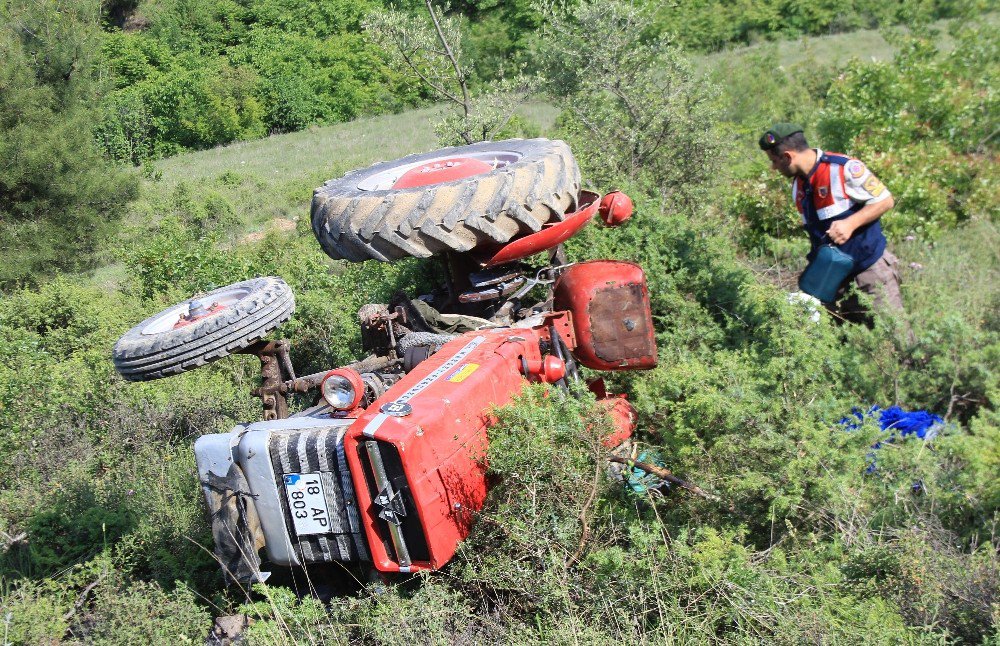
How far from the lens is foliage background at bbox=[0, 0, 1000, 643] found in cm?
351

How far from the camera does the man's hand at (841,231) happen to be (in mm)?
5793

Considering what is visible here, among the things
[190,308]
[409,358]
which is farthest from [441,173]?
[190,308]

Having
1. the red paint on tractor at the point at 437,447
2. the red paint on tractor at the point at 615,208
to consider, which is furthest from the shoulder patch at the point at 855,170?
the red paint on tractor at the point at 437,447

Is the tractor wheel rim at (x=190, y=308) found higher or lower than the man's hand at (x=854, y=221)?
higher

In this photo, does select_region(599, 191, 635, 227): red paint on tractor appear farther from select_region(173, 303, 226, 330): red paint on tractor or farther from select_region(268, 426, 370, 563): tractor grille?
select_region(268, 426, 370, 563): tractor grille

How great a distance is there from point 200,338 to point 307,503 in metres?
0.95

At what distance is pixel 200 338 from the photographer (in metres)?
3.95

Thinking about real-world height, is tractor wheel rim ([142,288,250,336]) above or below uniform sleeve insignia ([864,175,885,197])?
above

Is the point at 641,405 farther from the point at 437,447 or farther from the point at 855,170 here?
the point at 855,170

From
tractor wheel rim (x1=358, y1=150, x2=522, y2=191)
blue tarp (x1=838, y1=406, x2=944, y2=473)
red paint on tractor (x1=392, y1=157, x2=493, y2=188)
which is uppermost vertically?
red paint on tractor (x1=392, y1=157, x2=493, y2=188)

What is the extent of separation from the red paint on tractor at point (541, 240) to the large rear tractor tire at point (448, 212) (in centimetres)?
5

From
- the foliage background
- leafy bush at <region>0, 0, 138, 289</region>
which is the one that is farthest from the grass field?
the foliage background

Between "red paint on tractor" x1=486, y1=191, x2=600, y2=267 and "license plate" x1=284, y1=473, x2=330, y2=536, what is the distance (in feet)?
6.03

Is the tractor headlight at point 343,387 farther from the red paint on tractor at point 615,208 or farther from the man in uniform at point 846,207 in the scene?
the man in uniform at point 846,207
